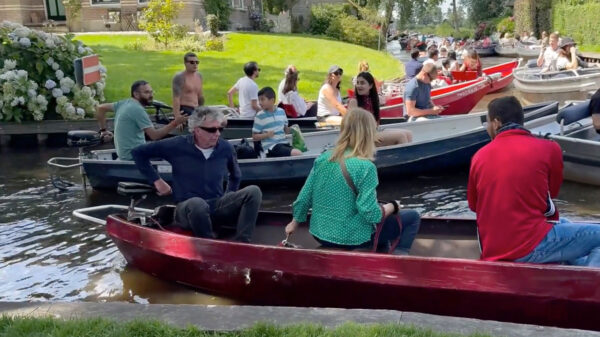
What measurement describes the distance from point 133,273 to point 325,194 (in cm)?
266

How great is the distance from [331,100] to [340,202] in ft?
19.8

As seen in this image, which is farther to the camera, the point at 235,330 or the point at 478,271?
the point at 478,271

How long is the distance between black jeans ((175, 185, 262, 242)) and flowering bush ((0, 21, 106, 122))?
8.75m

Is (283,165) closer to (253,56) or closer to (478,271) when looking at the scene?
(478,271)

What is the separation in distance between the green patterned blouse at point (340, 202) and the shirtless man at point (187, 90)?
6027 mm

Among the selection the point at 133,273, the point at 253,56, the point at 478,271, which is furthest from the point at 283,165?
the point at 253,56

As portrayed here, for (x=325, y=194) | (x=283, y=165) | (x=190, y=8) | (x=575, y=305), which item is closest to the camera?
(x=575, y=305)

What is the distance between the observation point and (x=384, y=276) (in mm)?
4664

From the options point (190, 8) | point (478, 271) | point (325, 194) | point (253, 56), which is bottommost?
point (478, 271)

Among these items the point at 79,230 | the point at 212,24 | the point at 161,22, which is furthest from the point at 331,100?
the point at 212,24

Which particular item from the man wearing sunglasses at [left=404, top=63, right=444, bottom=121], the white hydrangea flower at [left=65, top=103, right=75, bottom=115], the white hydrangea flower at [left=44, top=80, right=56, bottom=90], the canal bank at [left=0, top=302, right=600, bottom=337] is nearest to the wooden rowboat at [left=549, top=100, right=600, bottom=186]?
the man wearing sunglasses at [left=404, top=63, right=444, bottom=121]

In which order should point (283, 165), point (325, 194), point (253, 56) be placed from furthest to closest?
point (253, 56) < point (283, 165) < point (325, 194)

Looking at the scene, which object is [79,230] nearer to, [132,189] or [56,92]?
[132,189]

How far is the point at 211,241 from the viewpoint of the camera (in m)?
5.36
